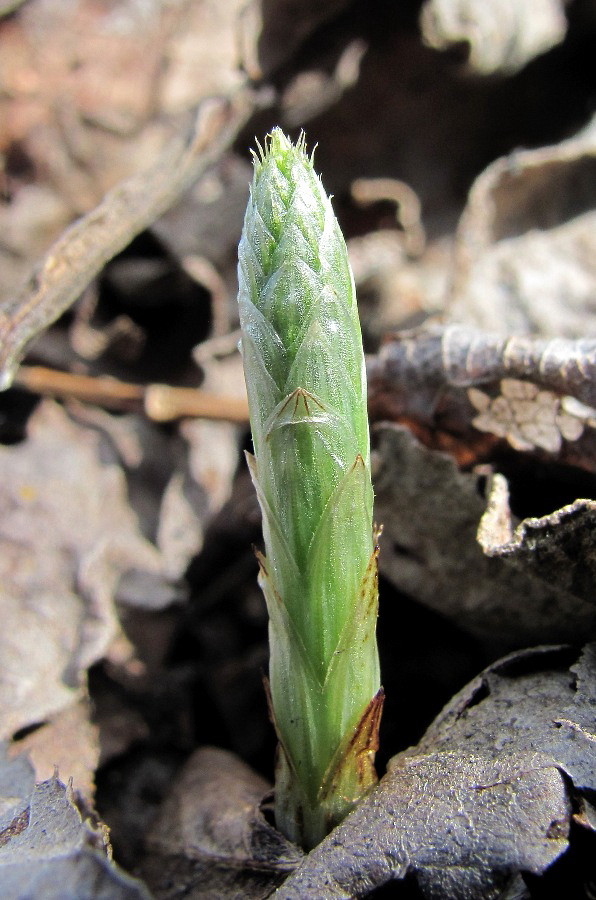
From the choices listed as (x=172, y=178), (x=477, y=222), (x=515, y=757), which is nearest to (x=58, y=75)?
(x=172, y=178)

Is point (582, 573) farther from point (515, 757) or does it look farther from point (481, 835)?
point (481, 835)

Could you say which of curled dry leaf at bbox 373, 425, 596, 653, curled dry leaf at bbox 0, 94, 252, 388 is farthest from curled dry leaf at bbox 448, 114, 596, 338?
curled dry leaf at bbox 0, 94, 252, 388

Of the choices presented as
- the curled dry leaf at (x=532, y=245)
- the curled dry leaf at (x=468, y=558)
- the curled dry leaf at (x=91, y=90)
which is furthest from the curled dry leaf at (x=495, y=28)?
the curled dry leaf at (x=468, y=558)

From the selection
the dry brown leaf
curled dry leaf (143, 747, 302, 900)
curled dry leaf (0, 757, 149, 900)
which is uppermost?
curled dry leaf (0, 757, 149, 900)

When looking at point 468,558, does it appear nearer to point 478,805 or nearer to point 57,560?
point 478,805

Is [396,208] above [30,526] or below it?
above

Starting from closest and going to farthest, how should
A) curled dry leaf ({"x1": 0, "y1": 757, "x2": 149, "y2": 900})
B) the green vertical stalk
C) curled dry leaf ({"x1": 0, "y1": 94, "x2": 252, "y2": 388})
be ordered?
1. curled dry leaf ({"x1": 0, "y1": 757, "x2": 149, "y2": 900})
2. the green vertical stalk
3. curled dry leaf ({"x1": 0, "y1": 94, "x2": 252, "y2": 388})

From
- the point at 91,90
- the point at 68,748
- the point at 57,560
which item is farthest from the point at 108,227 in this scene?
the point at 68,748

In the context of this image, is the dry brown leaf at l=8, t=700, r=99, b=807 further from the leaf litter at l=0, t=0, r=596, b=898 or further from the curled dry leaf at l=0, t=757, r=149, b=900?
the curled dry leaf at l=0, t=757, r=149, b=900
